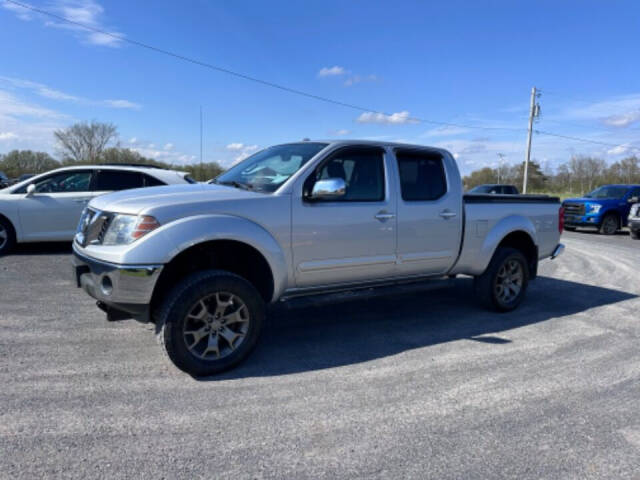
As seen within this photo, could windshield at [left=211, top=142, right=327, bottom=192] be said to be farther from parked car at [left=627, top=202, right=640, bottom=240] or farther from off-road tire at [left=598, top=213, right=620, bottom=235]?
off-road tire at [left=598, top=213, right=620, bottom=235]

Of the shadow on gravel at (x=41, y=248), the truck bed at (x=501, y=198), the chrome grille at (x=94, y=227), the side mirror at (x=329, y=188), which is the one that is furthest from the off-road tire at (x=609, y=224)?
the chrome grille at (x=94, y=227)

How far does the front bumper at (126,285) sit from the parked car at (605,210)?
16.4 metres

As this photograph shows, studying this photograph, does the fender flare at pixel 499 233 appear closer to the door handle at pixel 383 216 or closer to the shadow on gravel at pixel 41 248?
the door handle at pixel 383 216

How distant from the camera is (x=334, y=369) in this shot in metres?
3.84

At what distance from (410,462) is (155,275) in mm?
2177

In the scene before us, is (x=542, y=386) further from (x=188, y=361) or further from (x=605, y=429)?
(x=188, y=361)

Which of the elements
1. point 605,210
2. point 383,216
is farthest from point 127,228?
point 605,210

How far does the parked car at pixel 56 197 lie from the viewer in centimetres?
838

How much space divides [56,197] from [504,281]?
25.9 ft

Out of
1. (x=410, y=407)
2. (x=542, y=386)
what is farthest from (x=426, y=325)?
(x=410, y=407)

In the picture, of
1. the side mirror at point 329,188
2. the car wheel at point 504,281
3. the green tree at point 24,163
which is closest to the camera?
the side mirror at point 329,188

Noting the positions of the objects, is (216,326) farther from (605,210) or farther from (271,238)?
(605,210)

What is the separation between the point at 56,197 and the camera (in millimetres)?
8516

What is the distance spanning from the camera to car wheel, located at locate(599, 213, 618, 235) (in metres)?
16.7
